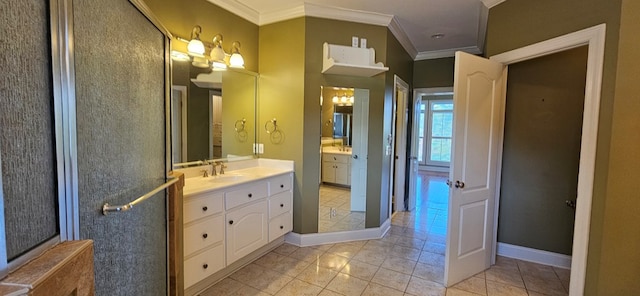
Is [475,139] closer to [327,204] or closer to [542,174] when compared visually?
[542,174]

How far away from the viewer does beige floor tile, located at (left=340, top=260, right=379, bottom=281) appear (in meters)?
2.60

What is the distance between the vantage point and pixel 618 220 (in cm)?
169

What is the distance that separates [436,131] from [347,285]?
8029mm

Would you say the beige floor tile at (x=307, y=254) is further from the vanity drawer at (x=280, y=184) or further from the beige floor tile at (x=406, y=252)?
the beige floor tile at (x=406, y=252)

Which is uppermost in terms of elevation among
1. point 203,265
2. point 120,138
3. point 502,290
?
point 120,138

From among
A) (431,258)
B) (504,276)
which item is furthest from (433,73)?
A: (504,276)

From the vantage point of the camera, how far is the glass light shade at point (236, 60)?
2.84m

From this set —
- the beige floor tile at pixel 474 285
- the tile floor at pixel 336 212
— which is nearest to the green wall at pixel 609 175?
the beige floor tile at pixel 474 285

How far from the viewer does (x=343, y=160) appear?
3432 millimetres

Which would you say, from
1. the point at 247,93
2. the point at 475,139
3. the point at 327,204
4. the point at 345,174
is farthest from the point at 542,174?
the point at 247,93

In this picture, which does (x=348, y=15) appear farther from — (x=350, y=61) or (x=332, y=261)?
(x=332, y=261)

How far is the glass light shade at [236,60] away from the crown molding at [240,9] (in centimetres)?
48

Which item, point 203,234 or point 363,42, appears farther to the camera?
point 363,42

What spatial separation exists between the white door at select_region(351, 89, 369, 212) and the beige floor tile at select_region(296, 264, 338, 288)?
983 millimetres
